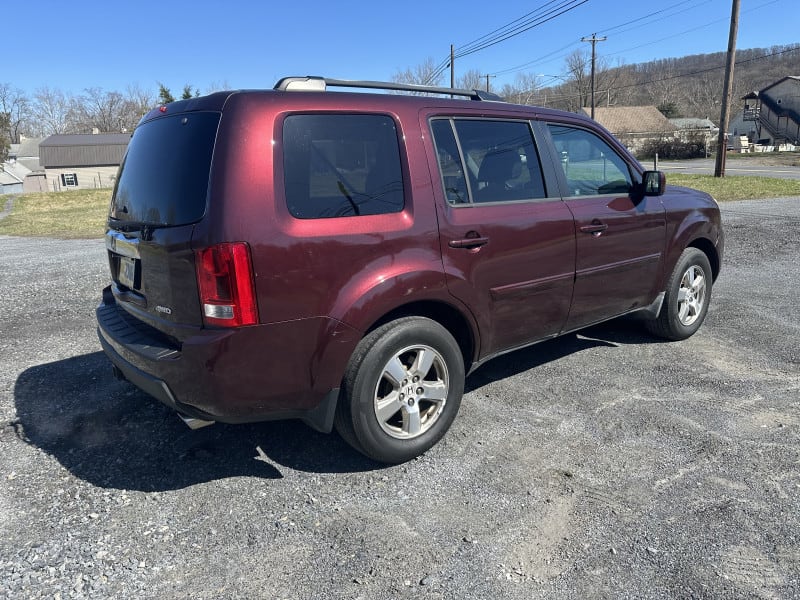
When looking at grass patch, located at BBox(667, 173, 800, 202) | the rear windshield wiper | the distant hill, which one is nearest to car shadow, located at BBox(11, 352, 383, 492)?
the rear windshield wiper

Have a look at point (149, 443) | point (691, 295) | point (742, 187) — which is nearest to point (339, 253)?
point (149, 443)

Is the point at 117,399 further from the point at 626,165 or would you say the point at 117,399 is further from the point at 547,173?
the point at 626,165

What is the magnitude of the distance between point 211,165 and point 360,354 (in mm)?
1145

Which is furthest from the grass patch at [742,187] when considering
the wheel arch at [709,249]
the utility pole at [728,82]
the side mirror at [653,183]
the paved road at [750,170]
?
the side mirror at [653,183]

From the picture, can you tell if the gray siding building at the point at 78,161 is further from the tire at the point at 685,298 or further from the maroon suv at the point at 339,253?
the maroon suv at the point at 339,253

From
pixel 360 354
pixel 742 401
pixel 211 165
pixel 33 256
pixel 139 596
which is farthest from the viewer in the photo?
pixel 33 256

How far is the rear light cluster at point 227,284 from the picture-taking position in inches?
104

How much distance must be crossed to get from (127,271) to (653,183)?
371 cm

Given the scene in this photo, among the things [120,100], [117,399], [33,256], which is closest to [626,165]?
[117,399]

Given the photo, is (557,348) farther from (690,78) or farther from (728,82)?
(690,78)

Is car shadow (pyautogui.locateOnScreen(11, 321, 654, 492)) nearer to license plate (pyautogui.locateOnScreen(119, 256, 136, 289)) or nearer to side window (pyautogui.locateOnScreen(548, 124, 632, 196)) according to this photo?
license plate (pyautogui.locateOnScreen(119, 256, 136, 289))

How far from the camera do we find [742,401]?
3988 millimetres

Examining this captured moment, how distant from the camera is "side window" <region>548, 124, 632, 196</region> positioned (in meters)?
4.20

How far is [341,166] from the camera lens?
3.00m
